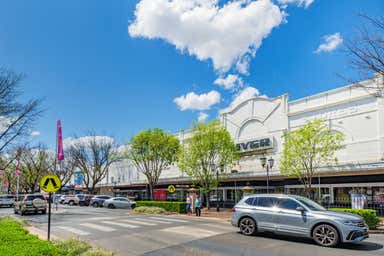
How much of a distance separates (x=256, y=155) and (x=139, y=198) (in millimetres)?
23163

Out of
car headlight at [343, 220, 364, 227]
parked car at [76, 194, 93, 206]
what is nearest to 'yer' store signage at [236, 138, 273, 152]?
car headlight at [343, 220, 364, 227]

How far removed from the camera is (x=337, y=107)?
26.2 meters

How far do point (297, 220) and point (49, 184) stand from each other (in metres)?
8.75

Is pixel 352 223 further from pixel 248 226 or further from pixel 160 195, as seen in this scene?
pixel 160 195

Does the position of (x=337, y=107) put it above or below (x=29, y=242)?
above

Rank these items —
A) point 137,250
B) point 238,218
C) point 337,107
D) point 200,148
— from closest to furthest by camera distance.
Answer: point 137,250, point 238,218, point 337,107, point 200,148

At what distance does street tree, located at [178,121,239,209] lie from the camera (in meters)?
30.0

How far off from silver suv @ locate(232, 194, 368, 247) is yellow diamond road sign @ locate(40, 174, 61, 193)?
687cm

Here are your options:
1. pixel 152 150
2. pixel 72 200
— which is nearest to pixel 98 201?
pixel 72 200

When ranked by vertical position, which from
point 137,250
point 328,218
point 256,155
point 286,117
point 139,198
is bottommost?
point 139,198

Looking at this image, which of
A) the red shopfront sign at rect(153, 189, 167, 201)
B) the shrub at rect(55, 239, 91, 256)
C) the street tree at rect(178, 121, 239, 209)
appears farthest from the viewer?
the red shopfront sign at rect(153, 189, 167, 201)

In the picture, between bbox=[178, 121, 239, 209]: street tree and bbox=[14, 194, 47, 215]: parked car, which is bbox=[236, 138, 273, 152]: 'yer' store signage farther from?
bbox=[14, 194, 47, 215]: parked car

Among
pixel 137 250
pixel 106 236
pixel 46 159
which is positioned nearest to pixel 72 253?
pixel 137 250

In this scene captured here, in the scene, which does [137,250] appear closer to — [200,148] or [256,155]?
[200,148]
